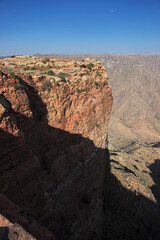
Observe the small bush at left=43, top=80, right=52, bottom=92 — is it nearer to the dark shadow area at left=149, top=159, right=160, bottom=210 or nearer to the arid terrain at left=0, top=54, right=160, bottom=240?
the arid terrain at left=0, top=54, right=160, bottom=240

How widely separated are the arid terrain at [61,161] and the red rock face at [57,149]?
40mm

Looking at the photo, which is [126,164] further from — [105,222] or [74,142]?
[74,142]

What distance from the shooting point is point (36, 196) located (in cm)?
792

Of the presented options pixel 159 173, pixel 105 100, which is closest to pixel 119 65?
pixel 159 173

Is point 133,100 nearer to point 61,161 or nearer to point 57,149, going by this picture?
point 61,161

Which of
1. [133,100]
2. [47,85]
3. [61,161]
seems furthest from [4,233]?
[133,100]

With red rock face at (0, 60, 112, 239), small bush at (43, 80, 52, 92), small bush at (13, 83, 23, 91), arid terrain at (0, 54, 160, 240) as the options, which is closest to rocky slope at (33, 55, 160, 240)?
arid terrain at (0, 54, 160, 240)

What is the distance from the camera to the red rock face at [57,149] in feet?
22.3

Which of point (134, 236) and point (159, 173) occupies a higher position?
point (134, 236)

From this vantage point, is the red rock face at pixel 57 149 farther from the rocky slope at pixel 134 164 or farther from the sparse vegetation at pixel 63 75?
the rocky slope at pixel 134 164

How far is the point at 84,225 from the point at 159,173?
2665 cm

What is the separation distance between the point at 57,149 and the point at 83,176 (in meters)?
3.99

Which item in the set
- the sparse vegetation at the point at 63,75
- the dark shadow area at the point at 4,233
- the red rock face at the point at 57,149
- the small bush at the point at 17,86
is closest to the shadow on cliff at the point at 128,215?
the red rock face at the point at 57,149

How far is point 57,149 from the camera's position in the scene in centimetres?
1075
